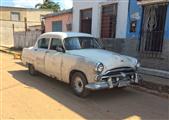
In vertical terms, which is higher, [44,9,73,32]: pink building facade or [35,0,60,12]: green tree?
[35,0,60,12]: green tree

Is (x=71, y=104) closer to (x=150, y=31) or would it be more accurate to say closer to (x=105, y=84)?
(x=105, y=84)

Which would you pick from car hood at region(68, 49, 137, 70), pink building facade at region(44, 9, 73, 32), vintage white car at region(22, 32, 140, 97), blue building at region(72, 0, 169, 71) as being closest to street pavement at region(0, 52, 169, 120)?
vintage white car at region(22, 32, 140, 97)

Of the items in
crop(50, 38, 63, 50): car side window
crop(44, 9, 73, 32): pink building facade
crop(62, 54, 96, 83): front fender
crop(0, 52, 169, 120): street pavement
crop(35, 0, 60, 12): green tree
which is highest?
crop(35, 0, 60, 12): green tree

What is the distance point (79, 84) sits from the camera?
619 cm

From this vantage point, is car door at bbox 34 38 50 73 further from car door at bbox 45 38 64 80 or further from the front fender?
the front fender

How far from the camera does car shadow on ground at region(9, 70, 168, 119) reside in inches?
197

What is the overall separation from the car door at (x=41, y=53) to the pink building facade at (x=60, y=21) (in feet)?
21.7

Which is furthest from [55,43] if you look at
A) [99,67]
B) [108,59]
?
[99,67]

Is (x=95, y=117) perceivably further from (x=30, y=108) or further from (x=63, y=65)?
(x=63, y=65)

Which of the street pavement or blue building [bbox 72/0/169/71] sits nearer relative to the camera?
the street pavement

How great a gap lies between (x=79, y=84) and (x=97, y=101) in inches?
27.1

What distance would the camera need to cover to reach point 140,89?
7.08m

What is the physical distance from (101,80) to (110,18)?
640 centimetres

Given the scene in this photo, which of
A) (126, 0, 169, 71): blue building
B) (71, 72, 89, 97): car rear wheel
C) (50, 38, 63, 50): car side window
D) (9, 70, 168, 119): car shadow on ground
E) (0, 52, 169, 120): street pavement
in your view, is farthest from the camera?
(126, 0, 169, 71): blue building
